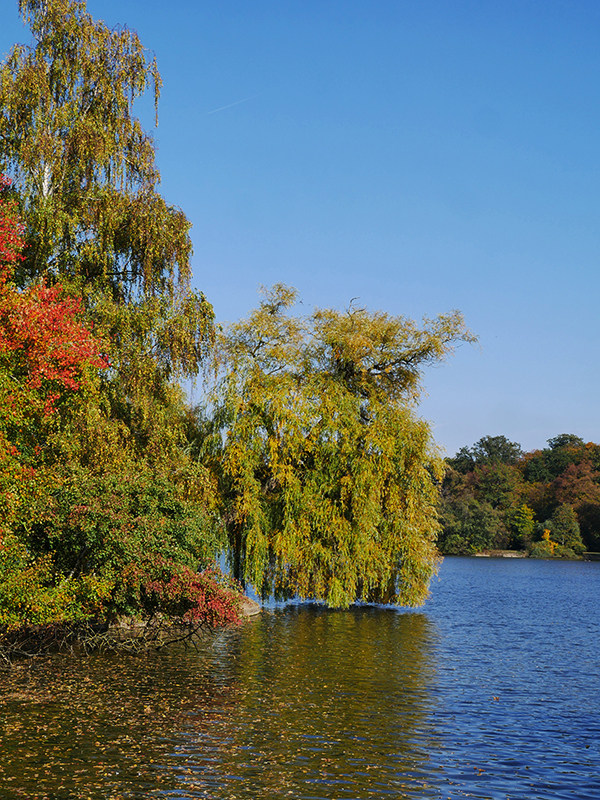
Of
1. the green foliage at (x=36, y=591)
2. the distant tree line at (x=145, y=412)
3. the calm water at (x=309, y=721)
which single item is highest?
the distant tree line at (x=145, y=412)

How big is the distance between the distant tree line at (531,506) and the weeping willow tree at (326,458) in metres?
78.1

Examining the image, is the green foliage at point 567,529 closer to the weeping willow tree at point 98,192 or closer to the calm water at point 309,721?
the calm water at point 309,721

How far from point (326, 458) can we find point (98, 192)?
14232 mm

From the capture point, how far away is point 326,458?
104ft

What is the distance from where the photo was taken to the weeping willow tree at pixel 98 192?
896 inches

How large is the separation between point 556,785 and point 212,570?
11475mm

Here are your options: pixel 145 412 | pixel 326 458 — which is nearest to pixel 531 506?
pixel 326 458

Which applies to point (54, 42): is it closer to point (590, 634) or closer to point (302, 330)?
point (302, 330)

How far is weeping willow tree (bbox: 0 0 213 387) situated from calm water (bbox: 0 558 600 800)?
9.29 metres

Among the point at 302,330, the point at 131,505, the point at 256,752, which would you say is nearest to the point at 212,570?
the point at 131,505

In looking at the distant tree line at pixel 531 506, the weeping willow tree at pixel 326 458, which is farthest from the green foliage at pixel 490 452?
the weeping willow tree at pixel 326 458

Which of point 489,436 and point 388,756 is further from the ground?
point 489,436

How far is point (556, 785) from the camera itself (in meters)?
12.1

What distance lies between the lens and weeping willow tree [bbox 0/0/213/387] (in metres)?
22.8
